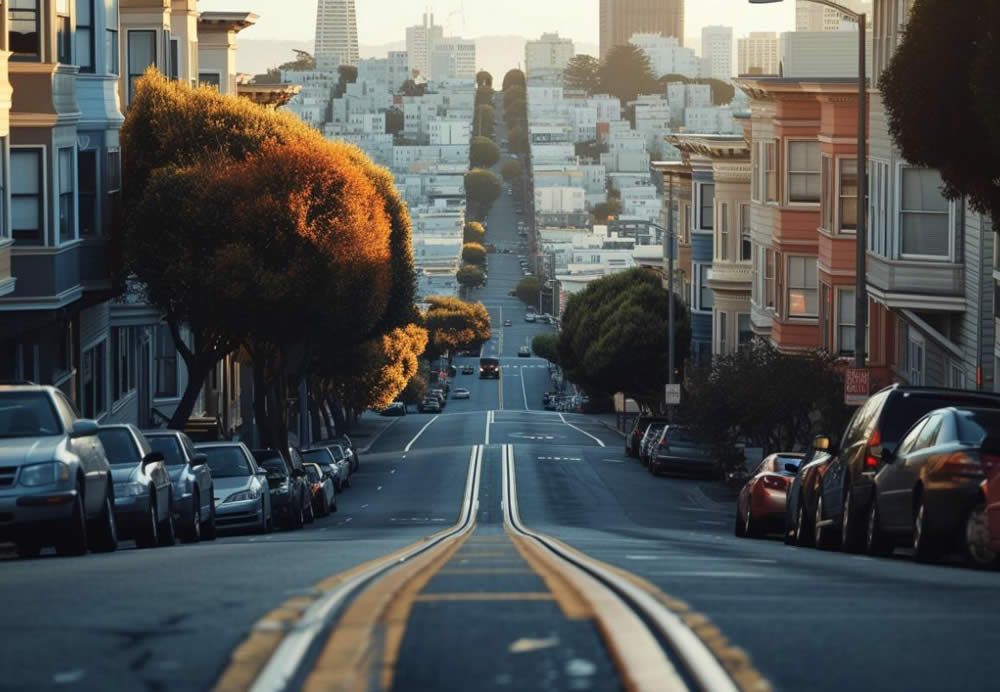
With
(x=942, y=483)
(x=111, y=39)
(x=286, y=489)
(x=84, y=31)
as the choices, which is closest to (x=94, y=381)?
(x=111, y=39)

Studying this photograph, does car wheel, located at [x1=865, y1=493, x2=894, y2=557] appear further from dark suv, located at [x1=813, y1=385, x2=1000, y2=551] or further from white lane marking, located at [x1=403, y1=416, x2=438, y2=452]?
white lane marking, located at [x1=403, y1=416, x2=438, y2=452]

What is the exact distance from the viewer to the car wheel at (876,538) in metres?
16.3

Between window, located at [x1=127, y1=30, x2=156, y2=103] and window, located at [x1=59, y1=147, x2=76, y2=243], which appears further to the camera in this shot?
window, located at [x1=127, y1=30, x2=156, y2=103]

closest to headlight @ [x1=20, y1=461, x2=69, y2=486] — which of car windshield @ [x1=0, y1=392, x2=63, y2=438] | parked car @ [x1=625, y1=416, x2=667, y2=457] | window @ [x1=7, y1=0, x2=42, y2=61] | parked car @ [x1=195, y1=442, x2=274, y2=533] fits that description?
car windshield @ [x1=0, y1=392, x2=63, y2=438]

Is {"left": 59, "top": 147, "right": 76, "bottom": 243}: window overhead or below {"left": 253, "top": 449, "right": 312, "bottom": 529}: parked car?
overhead

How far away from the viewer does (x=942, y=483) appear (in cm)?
1423

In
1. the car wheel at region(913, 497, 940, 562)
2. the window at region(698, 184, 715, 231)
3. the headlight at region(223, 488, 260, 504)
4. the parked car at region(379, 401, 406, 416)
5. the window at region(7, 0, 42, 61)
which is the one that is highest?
the window at region(7, 0, 42, 61)

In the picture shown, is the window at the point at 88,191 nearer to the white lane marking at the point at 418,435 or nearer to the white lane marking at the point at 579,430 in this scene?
the white lane marking at the point at 418,435

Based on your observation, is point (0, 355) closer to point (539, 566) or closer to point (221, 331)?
point (221, 331)

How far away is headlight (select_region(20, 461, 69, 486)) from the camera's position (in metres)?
15.3

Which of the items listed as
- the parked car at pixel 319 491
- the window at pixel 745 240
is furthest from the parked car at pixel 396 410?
the parked car at pixel 319 491

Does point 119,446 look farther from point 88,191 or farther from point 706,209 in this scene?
point 706,209

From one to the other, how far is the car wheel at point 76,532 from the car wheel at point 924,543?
7060 millimetres

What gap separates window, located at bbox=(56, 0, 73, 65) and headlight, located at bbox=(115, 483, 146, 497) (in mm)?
13302
